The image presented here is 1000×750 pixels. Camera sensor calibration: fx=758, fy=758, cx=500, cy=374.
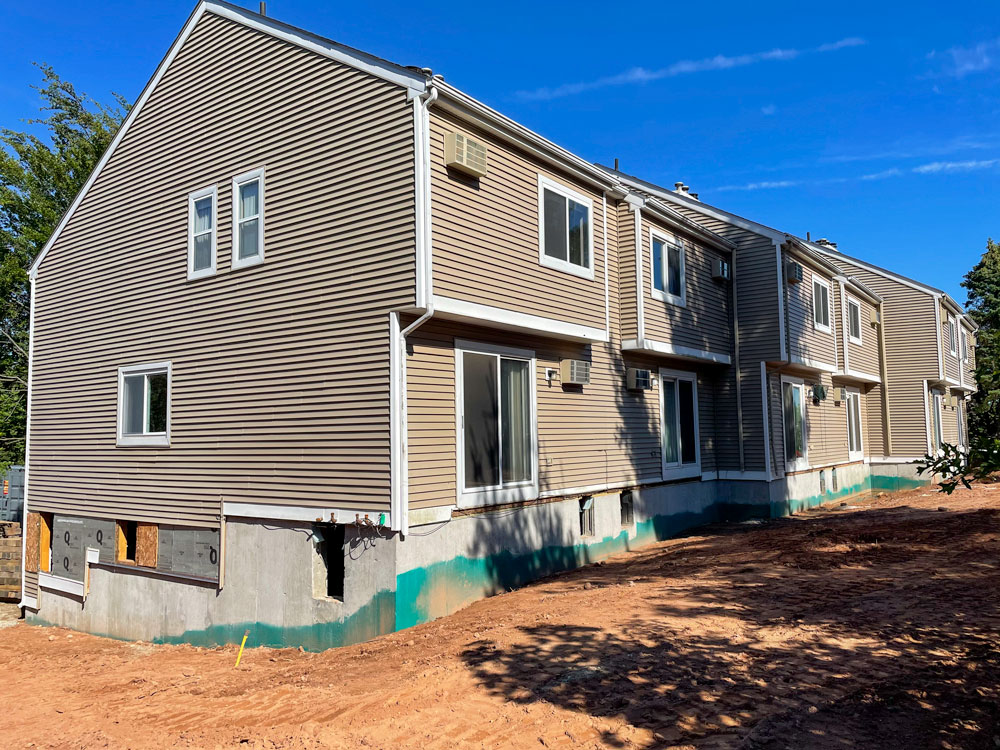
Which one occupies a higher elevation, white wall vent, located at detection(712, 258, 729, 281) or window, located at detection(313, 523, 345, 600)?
white wall vent, located at detection(712, 258, 729, 281)

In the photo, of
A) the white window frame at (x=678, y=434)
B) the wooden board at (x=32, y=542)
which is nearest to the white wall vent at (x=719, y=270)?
the white window frame at (x=678, y=434)

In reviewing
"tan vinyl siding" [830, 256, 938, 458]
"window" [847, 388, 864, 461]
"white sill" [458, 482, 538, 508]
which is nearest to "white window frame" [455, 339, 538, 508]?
"white sill" [458, 482, 538, 508]

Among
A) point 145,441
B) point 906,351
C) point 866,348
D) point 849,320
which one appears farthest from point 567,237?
point 906,351

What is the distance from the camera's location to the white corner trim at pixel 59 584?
1414cm

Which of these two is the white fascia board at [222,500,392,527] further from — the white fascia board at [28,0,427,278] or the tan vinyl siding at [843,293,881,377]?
the tan vinyl siding at [843,293,881,377]

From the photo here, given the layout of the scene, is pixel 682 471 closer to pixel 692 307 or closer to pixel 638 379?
pixel 638 379

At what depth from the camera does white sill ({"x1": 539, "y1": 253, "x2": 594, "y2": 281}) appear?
1166 cm

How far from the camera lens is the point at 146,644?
12.3 metres

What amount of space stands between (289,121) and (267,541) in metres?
6.05

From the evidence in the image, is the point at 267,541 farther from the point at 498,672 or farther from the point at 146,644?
the point at 498,672

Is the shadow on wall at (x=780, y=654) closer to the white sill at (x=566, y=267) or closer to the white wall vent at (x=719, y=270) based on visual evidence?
the white sill at (x=566, y=267)

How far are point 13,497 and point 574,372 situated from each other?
45.2 ft

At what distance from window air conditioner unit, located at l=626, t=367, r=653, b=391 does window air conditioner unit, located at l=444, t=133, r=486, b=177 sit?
534 centimetres

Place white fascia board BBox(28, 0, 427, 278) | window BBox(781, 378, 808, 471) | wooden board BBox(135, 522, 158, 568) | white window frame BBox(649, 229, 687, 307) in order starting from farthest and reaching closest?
window BBox(781, 378, 808, 471) → white window frame BBox(649, 229, 687, 307) → wooden board BBox(135, 522, 158, 568) → white fascia board BBox(28, 0, 427, 278)
